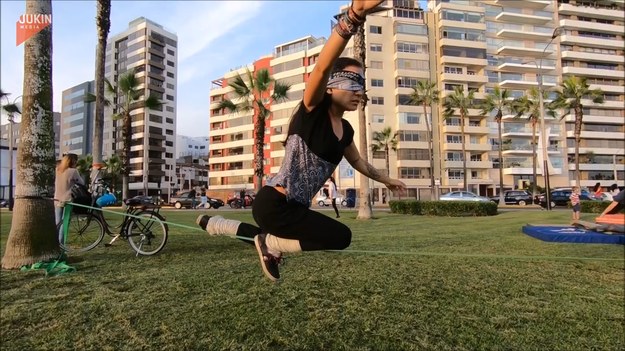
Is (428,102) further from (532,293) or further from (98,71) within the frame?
(98,71)

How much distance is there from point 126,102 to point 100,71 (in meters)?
0.41

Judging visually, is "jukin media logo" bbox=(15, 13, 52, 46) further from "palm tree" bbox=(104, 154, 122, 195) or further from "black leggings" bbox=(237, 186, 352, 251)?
"black leggings" bbox=(237, 186, 352, 251)

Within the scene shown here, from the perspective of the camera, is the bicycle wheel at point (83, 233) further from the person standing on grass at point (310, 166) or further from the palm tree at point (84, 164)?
the person standing on grass at point (310, 166)

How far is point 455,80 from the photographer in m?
60.9

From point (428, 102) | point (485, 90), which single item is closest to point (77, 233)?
point (428, 102)

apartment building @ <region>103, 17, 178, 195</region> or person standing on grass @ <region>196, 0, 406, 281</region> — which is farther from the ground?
apartment building @ <region>103, 17, 178, 195</region>

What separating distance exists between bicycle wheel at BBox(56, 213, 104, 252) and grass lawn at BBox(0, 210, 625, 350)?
10.7 inches

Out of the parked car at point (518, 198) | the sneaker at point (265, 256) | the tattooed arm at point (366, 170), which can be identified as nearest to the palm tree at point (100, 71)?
the sneaker at point (265, 256)

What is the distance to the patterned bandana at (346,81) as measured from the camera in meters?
1.90

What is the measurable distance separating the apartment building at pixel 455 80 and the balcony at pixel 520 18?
6.7 inches

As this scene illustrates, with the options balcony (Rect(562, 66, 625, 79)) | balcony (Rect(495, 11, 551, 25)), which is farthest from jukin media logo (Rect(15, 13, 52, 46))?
balcony (Rect(562, 66, 625, 79))

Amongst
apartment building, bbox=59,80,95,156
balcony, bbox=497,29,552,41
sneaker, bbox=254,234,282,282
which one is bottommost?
sneaker, bbox=254,234,282,282

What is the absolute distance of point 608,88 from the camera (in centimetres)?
7088

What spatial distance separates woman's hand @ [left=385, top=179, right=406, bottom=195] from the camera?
2.58m
